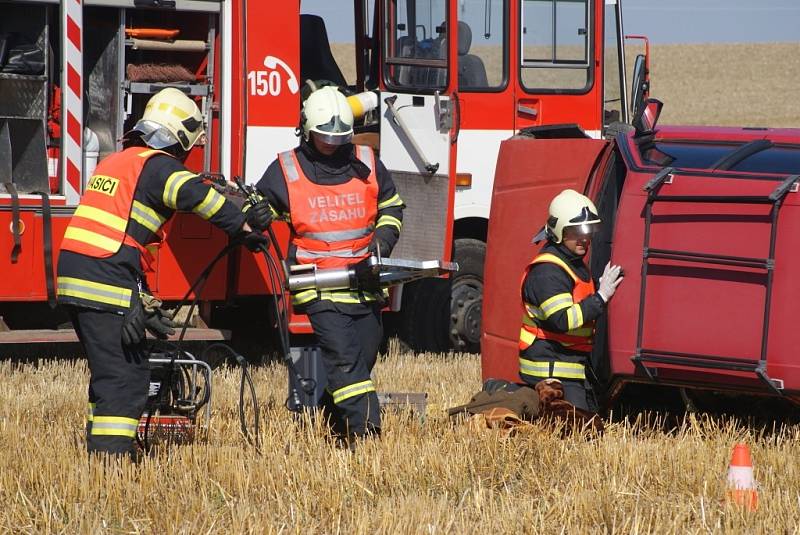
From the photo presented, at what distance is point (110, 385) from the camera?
540 centimetres

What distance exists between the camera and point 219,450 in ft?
18.0

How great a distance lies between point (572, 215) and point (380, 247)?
893 millimetres

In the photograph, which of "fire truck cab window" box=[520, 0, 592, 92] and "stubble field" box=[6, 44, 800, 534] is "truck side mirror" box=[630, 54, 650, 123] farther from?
"stubble field" box=[6, 44, 800, 534]

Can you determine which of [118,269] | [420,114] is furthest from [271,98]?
[118,269]

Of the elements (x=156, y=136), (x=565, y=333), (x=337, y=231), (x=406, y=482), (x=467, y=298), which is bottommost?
(x=406, y=482)

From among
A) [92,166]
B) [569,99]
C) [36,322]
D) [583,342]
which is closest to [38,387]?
[36,322]

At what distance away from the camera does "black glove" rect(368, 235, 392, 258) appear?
5863 mm

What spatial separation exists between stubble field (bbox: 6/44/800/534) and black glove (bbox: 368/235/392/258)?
0.78 metres

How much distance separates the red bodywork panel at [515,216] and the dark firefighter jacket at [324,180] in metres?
0.89

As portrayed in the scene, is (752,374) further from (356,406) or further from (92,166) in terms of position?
(92,166)

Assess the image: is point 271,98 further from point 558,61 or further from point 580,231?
point 580,231

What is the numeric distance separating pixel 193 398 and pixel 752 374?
258 centimetres

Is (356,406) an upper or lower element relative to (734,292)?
lower

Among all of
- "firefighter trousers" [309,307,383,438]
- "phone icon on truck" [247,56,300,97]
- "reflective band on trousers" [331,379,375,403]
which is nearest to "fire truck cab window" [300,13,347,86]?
"phone icon on truck" [247,56,300,97]
